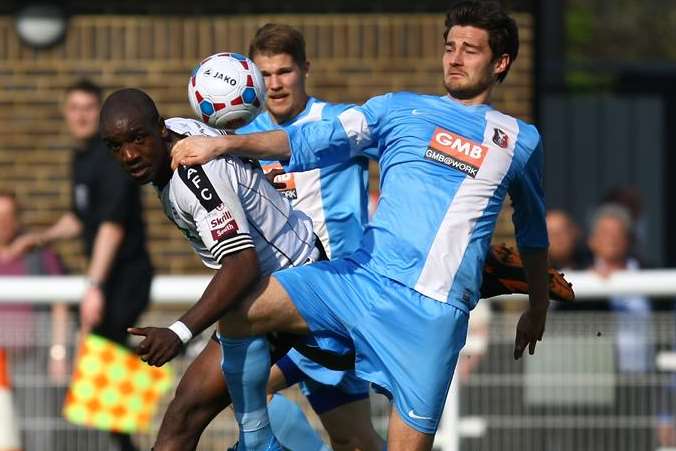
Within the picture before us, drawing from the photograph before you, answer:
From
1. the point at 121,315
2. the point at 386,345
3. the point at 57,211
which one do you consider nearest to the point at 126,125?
the point at 386,345

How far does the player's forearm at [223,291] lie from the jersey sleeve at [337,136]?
0.50 metres

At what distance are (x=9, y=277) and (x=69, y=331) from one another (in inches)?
28.1

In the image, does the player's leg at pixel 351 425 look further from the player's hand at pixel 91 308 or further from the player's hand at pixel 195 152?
the player's hand at pixel 91 308

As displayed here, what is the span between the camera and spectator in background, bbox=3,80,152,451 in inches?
407

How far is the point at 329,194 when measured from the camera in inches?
322

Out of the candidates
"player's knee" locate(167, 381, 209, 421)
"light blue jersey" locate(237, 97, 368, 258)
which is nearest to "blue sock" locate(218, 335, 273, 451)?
"player's knee" locate(167, 381, 209, 421)

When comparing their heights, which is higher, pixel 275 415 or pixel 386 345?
pixel 386 345

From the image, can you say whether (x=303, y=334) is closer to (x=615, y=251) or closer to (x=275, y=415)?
(x=275, y=415)

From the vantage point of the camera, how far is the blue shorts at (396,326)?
708cm

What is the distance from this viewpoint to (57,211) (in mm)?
12344

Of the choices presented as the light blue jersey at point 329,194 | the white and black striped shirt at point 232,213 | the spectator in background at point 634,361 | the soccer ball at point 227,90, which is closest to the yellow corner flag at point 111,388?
the light blue jersey at point 329,194

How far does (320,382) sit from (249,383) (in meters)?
0.90

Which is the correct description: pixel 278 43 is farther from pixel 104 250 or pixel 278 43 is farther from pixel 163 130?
pixel 104 250

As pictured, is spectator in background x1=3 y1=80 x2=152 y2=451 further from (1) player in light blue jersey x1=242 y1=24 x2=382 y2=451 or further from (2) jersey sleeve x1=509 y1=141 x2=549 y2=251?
(2) jersey sleeve x1=509 y1=141 x2=549 y2=251
